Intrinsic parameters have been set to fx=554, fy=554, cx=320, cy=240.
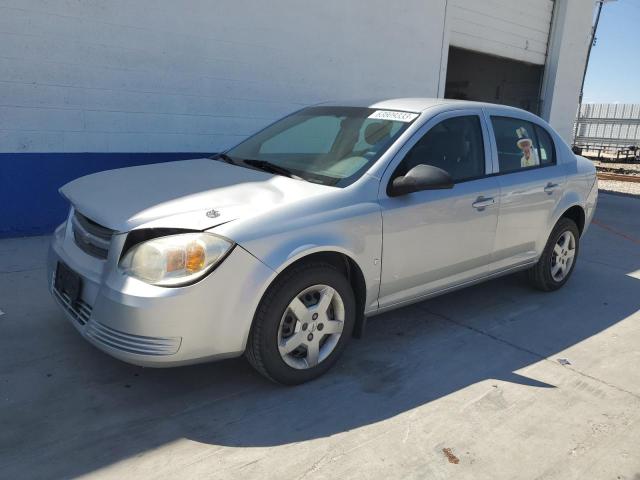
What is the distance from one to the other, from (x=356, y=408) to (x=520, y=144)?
270cm

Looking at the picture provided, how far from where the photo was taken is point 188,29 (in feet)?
22.0

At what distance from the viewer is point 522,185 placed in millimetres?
4340

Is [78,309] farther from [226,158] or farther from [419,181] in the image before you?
[419,181]

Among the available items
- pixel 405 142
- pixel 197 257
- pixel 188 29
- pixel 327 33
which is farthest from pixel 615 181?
pixel 197 257

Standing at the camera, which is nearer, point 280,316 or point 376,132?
point 280,316

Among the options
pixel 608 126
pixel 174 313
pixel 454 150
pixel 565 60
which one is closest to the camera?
pixel 174 313

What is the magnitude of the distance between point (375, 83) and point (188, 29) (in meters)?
3.50

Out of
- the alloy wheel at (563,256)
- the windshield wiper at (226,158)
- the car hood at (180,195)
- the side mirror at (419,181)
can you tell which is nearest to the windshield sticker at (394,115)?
the side mirror at (419,181)

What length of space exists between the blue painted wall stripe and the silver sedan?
8.70 ft

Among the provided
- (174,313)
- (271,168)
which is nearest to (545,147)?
(271,168)

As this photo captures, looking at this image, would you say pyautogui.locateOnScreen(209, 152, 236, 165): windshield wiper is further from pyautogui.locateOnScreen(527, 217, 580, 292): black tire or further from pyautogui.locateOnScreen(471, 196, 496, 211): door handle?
pyautogui.locateOnScreen(527, 217, 580, 292): black tire

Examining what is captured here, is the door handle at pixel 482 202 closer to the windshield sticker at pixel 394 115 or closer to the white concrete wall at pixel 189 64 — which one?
the windshield sticker at pixel 394 115

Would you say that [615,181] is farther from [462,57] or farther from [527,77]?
[462,57]

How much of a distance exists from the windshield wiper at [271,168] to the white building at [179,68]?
3.09m
